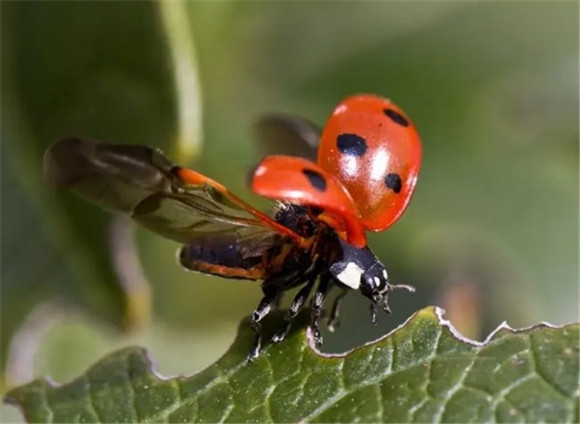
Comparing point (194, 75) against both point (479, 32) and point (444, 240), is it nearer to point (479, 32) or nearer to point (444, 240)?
point (444, 240)

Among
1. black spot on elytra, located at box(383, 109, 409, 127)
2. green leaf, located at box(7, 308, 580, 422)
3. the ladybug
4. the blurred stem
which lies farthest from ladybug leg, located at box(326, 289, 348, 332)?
the blurred stem

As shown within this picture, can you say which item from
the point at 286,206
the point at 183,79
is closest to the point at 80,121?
the point at 183,79

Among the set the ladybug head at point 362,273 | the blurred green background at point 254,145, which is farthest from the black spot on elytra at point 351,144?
the blurred green background at point 254,145

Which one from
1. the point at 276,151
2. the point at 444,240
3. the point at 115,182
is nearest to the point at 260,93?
the point at 444,240

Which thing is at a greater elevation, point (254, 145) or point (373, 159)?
point (254, 145)

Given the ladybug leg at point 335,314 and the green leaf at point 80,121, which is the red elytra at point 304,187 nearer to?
the ladybug leg at point 335,314

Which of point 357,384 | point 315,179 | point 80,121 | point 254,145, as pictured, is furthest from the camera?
point 254,145

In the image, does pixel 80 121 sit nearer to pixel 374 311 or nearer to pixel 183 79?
pixel 183 79

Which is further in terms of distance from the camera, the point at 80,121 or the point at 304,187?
the point at 80,121
